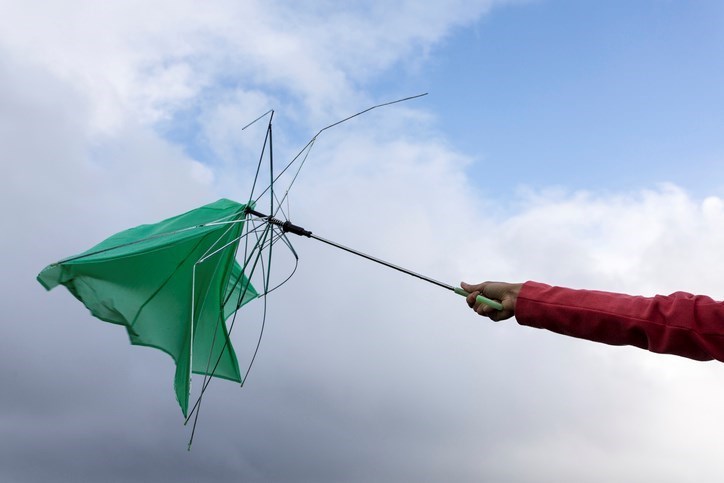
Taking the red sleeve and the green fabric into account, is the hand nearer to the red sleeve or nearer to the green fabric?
the red sleeve

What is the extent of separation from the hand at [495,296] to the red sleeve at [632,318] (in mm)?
168

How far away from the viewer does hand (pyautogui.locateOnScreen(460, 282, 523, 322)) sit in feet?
Result: 14.6

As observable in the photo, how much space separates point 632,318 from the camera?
3846mm

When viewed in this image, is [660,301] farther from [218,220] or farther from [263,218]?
[218,220]

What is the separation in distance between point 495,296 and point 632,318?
101 cm

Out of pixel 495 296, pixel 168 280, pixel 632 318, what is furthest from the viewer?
pixel 168 280

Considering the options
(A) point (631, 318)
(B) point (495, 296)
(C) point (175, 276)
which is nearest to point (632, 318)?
(A) point (631, 318)

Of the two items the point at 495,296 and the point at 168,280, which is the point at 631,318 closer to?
the point at 495,296

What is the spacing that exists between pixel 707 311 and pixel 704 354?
24 cm

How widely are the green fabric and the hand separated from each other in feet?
10.4

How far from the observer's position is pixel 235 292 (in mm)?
9094

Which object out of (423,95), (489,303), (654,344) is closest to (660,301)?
(654,344)

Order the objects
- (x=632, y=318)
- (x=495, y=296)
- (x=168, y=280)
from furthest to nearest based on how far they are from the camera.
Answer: (x=168, y=280), (x=495, y=296), (x=632, y=318)

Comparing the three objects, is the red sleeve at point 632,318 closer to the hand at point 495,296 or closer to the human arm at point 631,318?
the human arm at point 631,318
